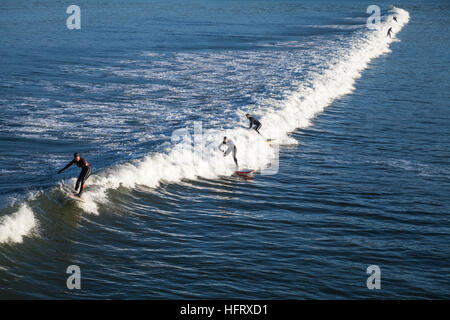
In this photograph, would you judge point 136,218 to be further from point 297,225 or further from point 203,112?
point 203,112

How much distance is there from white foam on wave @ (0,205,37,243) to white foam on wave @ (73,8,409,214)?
1775 millimetres

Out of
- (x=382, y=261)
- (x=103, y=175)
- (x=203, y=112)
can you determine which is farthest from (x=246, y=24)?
(x=382, y=261)

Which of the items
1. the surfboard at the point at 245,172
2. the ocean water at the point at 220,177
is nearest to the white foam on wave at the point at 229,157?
the ocean water at the point at 220,177

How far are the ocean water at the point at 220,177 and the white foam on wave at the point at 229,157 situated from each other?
83 millimetres

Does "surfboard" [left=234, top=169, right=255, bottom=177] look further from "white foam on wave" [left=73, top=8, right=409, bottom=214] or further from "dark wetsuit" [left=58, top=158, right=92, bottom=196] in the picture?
"dark wetsuit" [left=58, top=158, right=92, bottom=196]

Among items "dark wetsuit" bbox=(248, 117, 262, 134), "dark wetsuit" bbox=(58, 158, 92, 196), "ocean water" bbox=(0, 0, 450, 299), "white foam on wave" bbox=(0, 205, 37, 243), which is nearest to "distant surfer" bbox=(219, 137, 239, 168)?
"ocean water" bbox=(0, 0, 450, 299)

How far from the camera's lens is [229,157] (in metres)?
23.5

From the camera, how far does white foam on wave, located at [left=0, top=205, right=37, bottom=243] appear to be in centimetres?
1488

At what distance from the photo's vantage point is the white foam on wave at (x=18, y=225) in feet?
48.8

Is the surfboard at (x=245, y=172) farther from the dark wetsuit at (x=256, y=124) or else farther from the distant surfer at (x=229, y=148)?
the dark wetsuit at (x=256, y=124)

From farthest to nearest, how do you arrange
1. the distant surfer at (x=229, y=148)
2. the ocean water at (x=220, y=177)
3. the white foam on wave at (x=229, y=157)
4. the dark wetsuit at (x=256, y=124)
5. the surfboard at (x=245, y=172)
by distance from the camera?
the dark wetsuit at (x=256, y=124) < the distant surfer at (x=229, y=148) < the surfboard at (x=245, y=172) < the white foam on wave at (x=229, y=157) < the ocean water at (x=220, y=177)

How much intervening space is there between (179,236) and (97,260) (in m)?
2.57

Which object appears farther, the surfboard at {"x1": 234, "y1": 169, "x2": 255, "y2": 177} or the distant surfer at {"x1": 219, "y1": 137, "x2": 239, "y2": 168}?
the distant surfer at {"x1": 219, "y1": 137, "x2": 239, "y2": 168}

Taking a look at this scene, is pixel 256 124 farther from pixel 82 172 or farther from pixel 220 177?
pixel 82 172
